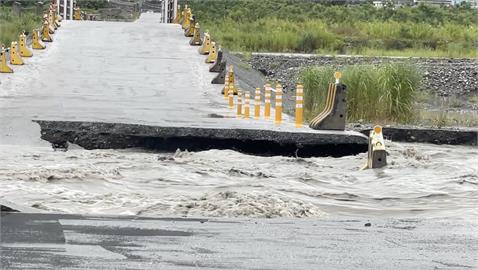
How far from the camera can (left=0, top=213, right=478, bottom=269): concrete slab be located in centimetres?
839

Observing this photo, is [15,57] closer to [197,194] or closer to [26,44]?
[26,44]

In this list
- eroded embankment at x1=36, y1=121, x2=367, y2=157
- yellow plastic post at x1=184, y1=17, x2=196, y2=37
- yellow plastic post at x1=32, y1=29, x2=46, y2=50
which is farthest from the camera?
yellow plastic post at x1=184, y1=17, x2=196, y2=37

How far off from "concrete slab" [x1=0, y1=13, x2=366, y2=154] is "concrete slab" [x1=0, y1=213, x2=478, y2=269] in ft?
25.6

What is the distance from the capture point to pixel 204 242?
9320 millimetres

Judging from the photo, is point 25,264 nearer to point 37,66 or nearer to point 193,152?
point 193,152

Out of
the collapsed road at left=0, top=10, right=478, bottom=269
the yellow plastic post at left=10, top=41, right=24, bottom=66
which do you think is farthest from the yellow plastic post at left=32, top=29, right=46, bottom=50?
the collapsed road at left=0, top=10, right=478, bottom=269

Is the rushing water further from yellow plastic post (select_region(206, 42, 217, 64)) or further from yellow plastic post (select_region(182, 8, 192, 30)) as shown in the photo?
yellow plastic post (select_region(182, 8, 192, 30))

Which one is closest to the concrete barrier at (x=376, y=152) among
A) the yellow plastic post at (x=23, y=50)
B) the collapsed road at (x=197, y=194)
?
the collapsed road at (x=197, y=194)

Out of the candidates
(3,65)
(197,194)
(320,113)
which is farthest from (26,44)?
(197,194)

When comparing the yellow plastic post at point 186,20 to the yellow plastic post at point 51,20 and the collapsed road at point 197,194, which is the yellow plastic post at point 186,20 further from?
the collapsed road at point 197,194

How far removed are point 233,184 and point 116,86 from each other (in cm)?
1304

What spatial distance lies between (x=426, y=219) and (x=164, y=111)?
10.3 meters

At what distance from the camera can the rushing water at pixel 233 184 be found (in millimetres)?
12312

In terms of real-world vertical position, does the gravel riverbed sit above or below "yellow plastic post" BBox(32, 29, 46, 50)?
below
